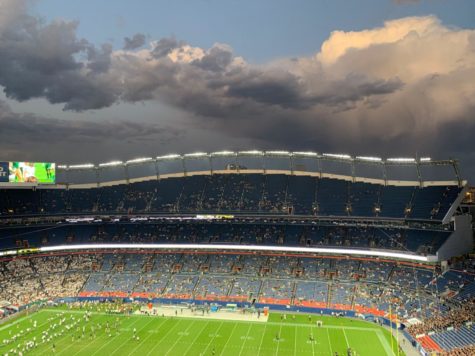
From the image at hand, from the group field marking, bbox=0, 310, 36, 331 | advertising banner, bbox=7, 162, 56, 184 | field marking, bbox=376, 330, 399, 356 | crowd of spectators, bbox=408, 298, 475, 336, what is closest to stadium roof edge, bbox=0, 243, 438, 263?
crowd of spectators, bbox=408, 298, 475, 336

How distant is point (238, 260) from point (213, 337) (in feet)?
74.0

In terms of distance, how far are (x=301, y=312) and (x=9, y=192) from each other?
57.6 meters

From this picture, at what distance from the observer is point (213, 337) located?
45688mm

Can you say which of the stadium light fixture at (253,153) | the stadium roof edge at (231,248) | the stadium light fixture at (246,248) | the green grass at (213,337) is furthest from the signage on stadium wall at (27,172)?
the stadium light fixture at (253,153)

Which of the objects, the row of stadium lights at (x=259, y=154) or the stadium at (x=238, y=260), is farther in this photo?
the row of stadium lights at (x=259, y=154)

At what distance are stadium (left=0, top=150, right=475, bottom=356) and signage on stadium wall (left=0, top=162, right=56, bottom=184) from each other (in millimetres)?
370

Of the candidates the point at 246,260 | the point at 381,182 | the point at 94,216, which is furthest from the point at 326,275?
the point at 94,216

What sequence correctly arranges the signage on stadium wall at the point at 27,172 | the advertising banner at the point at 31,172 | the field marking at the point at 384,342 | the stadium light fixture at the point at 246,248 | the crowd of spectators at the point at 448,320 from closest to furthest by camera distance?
1. the field marking at the point at 384,342
2. the crowd of spectators at the point at 448,320
3. the stadium light fixture at the point at 246,248
4. the signage on stadium wall at the point at 27,172
5. the advertising banner at the point at 31,172

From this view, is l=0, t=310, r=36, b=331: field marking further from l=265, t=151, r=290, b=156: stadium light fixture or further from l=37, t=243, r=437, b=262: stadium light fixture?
l=265, t=151, r=290, b=156: stadium light fixture

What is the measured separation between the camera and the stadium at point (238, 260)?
149 ft

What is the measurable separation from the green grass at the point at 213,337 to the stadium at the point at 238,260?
0.77ft

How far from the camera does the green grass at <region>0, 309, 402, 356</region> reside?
137 feet

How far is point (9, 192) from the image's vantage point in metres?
76.7

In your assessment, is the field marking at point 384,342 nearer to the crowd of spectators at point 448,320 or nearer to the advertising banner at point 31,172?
the crowd of spectators at point 448,320
